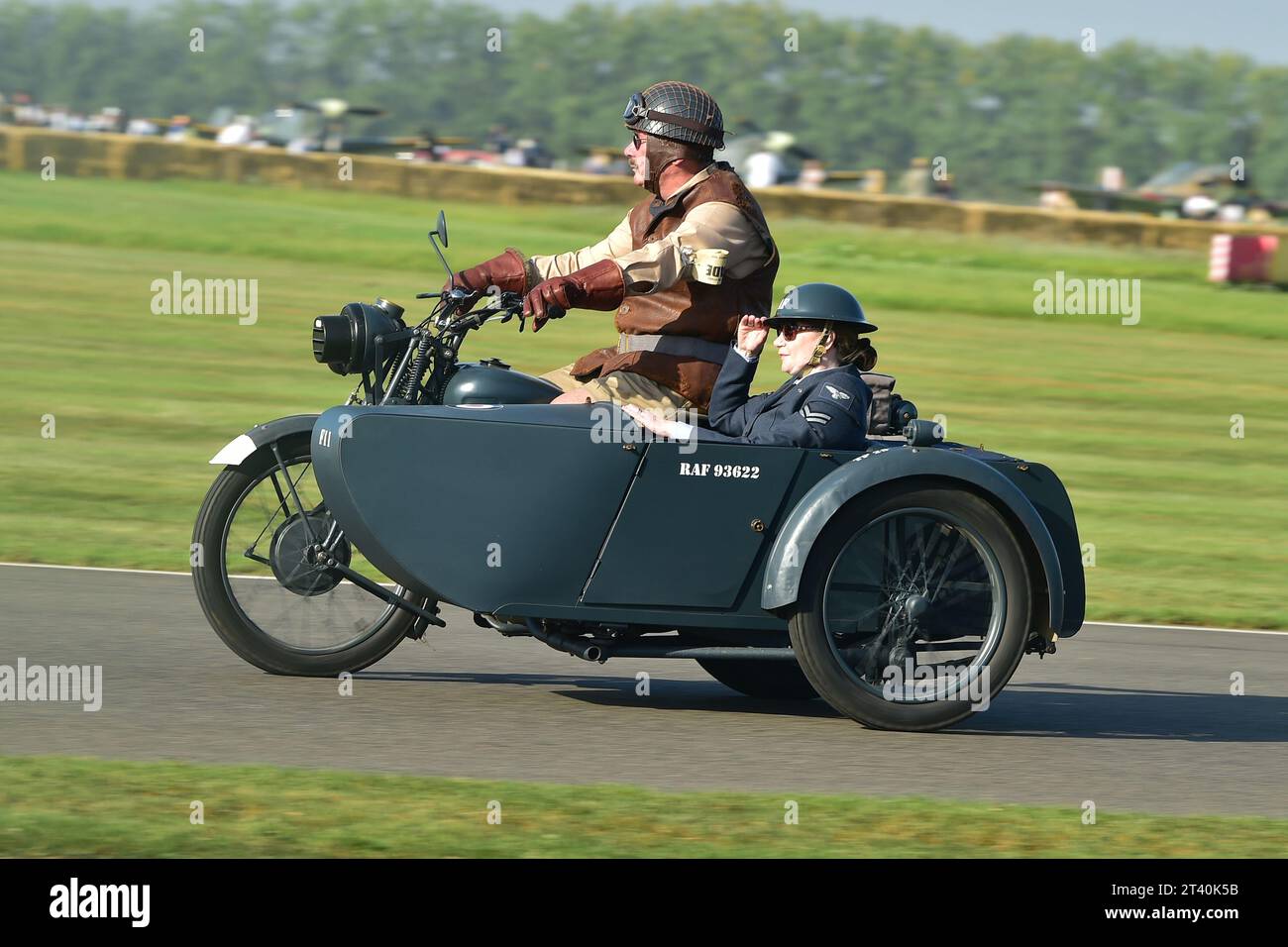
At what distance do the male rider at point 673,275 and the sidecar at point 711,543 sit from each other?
30cm

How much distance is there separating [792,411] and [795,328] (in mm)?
299

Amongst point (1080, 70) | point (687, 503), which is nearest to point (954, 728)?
point (687, 503)

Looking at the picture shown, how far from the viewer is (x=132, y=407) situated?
634 inches

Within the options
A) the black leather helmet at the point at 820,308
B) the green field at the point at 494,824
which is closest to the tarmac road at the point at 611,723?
the green field at the point at 494,824

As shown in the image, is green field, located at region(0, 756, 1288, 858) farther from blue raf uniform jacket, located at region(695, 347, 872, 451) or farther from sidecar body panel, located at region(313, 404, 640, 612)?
blue raf uniform jacket, located at region(695, 347, 872, 451)

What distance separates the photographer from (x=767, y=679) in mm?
7141

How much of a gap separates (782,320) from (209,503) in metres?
1.97

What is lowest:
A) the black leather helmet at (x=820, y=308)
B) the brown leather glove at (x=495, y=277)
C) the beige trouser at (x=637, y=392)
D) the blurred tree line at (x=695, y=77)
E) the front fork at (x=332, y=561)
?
the front fork at (x=332, y=561)

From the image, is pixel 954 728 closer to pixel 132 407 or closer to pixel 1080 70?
pixel 132 407

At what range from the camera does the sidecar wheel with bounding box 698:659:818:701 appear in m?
7.14

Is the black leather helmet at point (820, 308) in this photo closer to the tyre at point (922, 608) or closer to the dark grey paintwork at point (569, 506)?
the dark grey paintwork at point (569, 506)

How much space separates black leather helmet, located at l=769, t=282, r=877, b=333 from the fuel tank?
791 mm

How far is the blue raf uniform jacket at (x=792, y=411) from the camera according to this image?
6.32 meters

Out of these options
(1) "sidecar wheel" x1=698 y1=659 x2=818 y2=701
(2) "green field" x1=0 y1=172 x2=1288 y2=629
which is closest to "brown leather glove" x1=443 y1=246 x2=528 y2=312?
(2) "green field" x1=0 y1=172 x2=1288 y2=629
